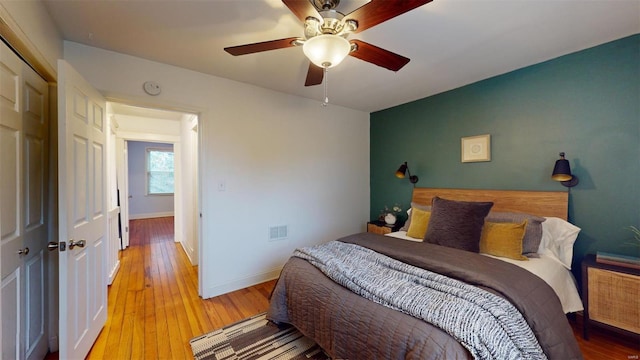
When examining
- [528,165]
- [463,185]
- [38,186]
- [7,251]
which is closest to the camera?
[7,251]

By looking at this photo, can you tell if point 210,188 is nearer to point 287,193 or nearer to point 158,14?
point 287,193

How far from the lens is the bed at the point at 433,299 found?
117 centimetres

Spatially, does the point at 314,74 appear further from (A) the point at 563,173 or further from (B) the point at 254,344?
(A) the point at 563,173

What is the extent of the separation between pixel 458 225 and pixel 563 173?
38.4 inches

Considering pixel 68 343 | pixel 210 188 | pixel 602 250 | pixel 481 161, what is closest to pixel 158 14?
pixel 210 188

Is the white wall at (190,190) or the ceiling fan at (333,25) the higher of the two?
the ceiling fan at (333,25)

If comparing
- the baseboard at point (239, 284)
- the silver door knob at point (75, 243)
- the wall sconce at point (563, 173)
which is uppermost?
the wall sconce at point (563, 173)

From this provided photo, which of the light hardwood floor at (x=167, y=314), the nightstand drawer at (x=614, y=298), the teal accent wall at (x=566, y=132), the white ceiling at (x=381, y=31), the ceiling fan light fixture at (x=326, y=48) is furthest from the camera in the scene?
the teal accent wall at (x=566, y=132)

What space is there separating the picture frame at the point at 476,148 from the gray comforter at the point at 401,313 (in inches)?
55.0

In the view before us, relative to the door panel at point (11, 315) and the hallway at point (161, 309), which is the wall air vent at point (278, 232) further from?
the door panel at point (11, 315)

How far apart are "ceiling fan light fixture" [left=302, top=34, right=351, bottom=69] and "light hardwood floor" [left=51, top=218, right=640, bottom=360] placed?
2243mm

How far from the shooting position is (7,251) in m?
1.30

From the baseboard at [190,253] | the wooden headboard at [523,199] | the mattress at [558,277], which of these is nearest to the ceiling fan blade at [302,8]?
the mattress at [558,277]

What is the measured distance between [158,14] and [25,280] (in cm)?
186
